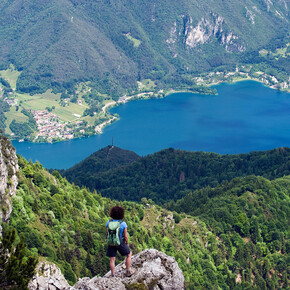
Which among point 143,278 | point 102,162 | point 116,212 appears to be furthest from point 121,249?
point 102,162

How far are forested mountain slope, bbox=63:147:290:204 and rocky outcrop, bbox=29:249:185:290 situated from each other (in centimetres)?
10790

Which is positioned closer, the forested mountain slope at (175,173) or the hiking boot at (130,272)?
the hiking boot at (130,272)

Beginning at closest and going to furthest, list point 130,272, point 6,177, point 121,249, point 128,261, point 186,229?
point 121,249 < point 128,261 < point 130,272 < point 6,177 < point 186,229

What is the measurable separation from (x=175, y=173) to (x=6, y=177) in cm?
9876

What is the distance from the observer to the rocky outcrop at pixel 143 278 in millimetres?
20094

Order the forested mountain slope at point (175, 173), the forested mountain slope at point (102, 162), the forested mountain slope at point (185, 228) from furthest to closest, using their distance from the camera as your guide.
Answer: the forested mountain slope at point (102, 162)
the forested mountain slope at point (175, 173)
the forested mountain slope at point (185, 228)

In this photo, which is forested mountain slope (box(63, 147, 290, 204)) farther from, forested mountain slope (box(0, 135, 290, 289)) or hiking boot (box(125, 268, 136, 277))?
hiking boot (box(125, 268, 136, 277))

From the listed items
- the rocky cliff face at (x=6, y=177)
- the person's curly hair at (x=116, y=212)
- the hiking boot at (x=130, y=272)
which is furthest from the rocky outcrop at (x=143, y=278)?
the rocky cliff face at (x=6, y=177)

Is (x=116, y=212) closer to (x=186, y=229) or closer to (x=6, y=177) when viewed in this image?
(x=6, y=177)

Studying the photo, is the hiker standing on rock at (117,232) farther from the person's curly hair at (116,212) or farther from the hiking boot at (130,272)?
the hiking boot at (130,272)

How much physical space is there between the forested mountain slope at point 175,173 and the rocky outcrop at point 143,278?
354ft

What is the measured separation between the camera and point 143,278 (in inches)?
814

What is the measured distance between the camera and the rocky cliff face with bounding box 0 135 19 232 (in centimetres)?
4350

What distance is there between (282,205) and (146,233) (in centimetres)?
3924
